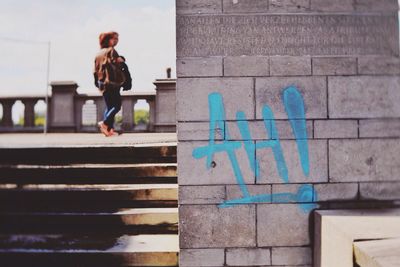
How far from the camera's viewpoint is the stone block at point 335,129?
11.5ft

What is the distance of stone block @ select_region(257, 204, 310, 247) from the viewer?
3498 mm

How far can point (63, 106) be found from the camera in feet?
37.2

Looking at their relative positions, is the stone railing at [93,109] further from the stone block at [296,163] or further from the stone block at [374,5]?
the stone block at [374,5]

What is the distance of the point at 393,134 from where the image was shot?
11.6 ft

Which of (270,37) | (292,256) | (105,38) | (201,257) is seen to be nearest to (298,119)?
(270,37)

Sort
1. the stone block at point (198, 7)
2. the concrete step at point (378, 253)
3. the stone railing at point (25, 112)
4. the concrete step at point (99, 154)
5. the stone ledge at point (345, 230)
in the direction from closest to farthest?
the concrete step at point (378, 253)
the stone ledge at point (345, 230)
the stone block at point (198, 7)
the concrete step at point (99, 154)
the stone railing at point (25, 112)

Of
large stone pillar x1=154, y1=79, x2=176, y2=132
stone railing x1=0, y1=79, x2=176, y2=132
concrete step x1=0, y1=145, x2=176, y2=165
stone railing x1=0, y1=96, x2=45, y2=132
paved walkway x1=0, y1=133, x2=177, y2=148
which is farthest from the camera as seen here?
stone railing x1=0, y1=96, x2=45, y2=132

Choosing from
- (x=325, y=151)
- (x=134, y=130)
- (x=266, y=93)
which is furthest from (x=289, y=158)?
(x=134, y=130)

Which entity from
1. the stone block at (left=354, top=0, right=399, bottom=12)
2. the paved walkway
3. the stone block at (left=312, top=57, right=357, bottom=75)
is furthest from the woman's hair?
the stone block at (left=354, top=0, right=399, bottom=12)

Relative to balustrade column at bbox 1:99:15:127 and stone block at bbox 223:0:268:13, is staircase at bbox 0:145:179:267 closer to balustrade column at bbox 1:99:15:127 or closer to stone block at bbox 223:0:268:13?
stone block at bbox 223:0:268:13

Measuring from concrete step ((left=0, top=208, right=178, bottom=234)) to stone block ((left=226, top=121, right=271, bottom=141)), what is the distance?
50.3 inches

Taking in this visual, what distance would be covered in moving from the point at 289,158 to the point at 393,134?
42.4 inches

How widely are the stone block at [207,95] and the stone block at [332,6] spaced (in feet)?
3.27

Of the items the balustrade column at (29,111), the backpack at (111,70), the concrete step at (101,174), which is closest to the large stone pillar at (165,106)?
the backpack at (111,70)
